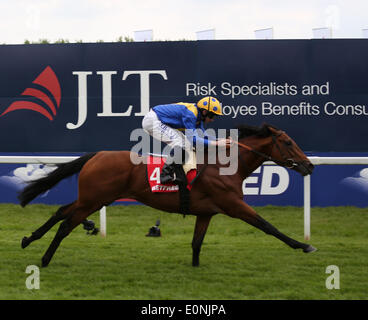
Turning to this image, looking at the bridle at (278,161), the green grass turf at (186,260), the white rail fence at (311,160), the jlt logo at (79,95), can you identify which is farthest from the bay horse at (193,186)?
the jlt logo at (79,95)

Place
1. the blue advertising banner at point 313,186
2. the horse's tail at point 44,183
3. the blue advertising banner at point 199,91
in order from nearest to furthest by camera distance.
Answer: the horse's tail at point 44,183
the blue advertising banner at point 313,186
the blue advertising banner at point 199,91

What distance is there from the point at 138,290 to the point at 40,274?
0.95 meters

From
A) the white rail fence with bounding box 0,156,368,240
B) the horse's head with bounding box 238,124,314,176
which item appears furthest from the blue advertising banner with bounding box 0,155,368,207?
the horse's head with bounding box 238,124,314,176

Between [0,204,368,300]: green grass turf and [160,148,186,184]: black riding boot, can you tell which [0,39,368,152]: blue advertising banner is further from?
[160,148,186,184]: black riding boot

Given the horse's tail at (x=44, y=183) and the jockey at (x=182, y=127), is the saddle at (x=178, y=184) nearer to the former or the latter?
the jockey at (x=182, y=127)

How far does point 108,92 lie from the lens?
8.26 m

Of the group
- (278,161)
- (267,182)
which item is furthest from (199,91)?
(278,161)

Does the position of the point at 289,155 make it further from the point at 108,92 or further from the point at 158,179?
the point at 108,92

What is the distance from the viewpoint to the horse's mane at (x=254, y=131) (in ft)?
16.7

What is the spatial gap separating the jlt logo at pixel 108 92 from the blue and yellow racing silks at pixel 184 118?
10.6 ft

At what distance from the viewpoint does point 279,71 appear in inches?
324

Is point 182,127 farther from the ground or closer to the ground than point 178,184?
farther from the ground

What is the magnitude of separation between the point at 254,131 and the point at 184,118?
0.74 meters

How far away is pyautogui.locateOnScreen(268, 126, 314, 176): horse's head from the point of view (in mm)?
4965
